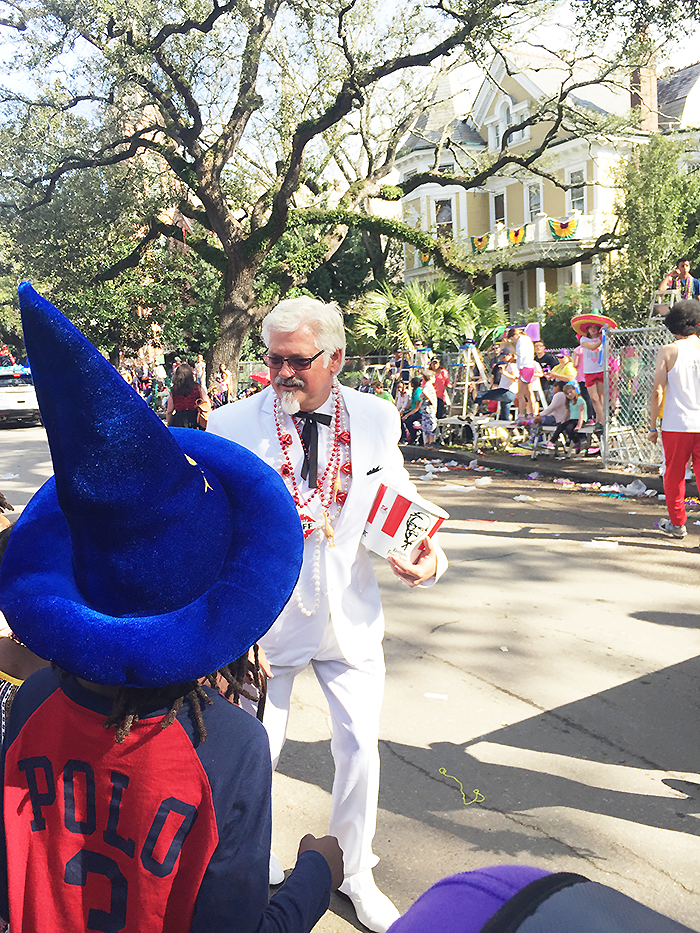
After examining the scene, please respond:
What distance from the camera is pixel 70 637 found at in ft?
4.31

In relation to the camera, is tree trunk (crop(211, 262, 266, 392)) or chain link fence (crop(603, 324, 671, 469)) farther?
tree trunk (crop(211, 262, 266, 392))

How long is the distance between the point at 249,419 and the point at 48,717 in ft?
5.13

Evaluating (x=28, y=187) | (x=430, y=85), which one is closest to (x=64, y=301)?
(x=28, y=187)

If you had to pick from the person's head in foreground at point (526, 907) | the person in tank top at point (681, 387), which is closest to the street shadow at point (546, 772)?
the person's head in foreground at point (526, 907)

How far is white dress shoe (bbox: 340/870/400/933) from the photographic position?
274cm

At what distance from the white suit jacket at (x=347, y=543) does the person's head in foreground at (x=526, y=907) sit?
1.94 metres

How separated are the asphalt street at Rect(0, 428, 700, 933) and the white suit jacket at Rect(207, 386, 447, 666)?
936mm

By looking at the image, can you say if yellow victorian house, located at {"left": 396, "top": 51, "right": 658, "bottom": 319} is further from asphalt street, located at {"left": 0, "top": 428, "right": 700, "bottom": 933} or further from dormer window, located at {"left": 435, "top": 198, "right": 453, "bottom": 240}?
asphalt street, located at {"left": 0, "top": 428, "right": 700, "bottom": 933}

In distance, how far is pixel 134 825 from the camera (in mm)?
1385

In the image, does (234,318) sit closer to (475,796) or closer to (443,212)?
(475,796)

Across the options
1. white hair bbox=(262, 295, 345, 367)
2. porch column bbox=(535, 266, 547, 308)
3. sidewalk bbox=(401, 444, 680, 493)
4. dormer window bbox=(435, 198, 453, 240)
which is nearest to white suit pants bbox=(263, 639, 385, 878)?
white hair bbox=(262, 295, 345, 367)

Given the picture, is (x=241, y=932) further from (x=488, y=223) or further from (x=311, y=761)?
(x=488, y=223)

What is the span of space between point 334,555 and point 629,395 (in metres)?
9.78

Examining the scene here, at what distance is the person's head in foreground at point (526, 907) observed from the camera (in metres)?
0.68
